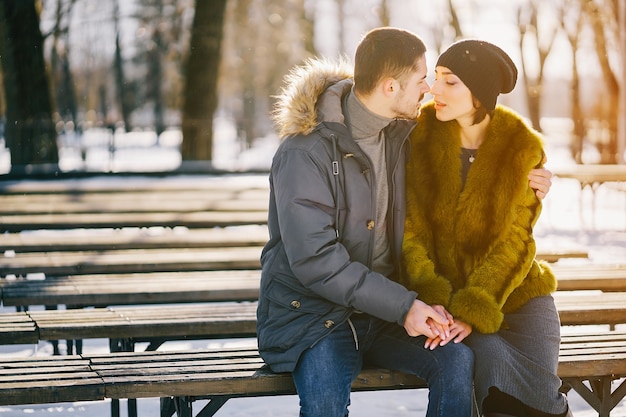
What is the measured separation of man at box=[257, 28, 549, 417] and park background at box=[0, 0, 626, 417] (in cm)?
48

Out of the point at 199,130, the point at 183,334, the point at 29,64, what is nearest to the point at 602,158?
the point at 199,130

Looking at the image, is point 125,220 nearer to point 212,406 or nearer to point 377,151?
point 212,406

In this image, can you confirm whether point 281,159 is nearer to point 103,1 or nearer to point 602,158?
point 602,158

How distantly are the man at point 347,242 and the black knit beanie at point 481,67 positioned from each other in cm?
21

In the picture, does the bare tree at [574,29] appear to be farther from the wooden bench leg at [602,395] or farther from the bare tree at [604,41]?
the wooden bench leg at [602,395]

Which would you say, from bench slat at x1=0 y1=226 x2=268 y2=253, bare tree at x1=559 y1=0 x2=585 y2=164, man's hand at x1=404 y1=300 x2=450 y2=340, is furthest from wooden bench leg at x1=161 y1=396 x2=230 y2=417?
bare tree at x1=559 y1=0 x2=585 y2=164

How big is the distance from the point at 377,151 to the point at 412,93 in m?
0.26

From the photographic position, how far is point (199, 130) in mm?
17875

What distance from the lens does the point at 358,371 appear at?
3498 mm

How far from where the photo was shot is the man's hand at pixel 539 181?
3652 millimetres

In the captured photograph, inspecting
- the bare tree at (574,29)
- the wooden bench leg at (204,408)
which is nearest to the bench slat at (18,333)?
the wooden bench leg at (204,408)

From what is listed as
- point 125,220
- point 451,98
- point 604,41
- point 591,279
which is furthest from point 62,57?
point 451,98

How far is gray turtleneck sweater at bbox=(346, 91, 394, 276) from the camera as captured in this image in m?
3.54

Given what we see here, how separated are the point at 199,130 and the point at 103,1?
14.3 metres
